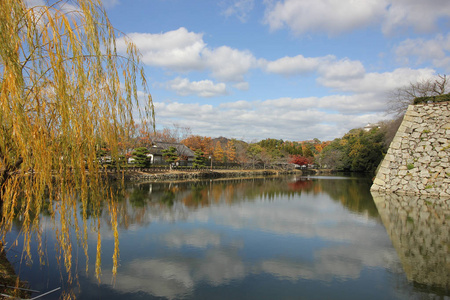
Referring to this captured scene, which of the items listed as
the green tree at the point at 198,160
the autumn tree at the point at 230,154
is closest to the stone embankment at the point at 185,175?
the green tree at the point at 198,160

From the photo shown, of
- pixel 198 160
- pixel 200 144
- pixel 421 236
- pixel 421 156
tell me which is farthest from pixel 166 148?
pixel 421 236

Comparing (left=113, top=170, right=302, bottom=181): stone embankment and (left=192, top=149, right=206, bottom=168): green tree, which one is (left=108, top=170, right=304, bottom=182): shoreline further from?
(left=192, top=149, right=206, bottom=168): green tree

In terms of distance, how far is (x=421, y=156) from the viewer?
1328cm

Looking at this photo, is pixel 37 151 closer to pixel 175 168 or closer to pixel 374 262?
pixel 374 262

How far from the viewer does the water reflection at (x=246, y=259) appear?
13.0ft

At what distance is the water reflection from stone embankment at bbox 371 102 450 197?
18.4ft

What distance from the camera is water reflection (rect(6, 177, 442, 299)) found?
3.97m

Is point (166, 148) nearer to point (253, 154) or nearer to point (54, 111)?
point (253, 154)

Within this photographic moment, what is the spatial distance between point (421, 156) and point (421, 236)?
8.57 m

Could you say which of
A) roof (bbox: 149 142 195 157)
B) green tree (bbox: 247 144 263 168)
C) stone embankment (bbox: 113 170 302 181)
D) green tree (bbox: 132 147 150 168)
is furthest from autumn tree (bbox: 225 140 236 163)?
green tree (bbox: 132 147 150 168)

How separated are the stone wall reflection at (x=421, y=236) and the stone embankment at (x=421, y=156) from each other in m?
1.79

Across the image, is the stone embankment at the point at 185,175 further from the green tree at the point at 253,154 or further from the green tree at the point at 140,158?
the green tree at the point at 253,154

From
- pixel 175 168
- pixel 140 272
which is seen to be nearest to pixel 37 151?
pixel 140 272

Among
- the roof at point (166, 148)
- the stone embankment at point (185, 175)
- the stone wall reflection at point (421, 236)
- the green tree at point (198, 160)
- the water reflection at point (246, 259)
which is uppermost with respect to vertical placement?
the roof at point (166, 148)
